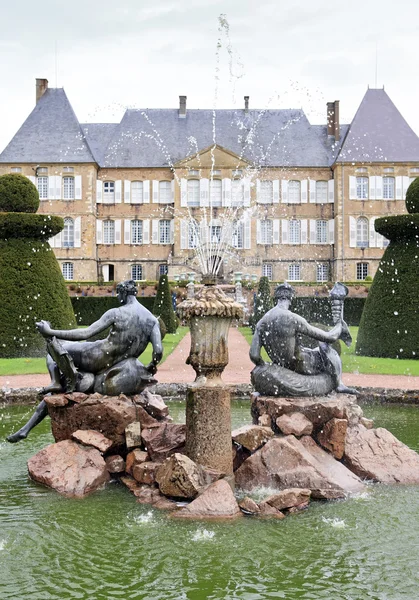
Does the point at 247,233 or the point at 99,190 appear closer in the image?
the point at 247,233

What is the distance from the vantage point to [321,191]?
120ft

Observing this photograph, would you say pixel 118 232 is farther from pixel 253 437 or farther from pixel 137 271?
pixel 253 437

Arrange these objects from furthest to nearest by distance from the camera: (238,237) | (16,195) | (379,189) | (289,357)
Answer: (238,237) → (379,189) → (16,195) → (289,357)

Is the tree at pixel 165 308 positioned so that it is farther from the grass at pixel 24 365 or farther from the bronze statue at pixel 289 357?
the bronze statue at pixel 289 357

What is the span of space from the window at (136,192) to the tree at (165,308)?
56.9 ft

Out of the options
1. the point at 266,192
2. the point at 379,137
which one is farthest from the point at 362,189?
the point at 266,192

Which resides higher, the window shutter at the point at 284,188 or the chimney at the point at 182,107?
the chimney at the point at 182,107

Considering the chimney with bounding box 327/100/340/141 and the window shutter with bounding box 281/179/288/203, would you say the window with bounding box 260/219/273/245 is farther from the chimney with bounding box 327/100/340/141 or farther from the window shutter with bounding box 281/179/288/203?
the chimney with bounding box 327/100/340/141

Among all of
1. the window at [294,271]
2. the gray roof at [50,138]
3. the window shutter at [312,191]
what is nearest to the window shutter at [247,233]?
the window at [294,271]

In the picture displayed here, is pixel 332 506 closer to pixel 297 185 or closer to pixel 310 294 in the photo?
pixel 310 294

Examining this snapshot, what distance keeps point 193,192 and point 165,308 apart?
17.7 meters

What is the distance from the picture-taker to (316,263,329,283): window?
119ft

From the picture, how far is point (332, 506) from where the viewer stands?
454cm

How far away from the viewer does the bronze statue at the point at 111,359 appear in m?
5.41
